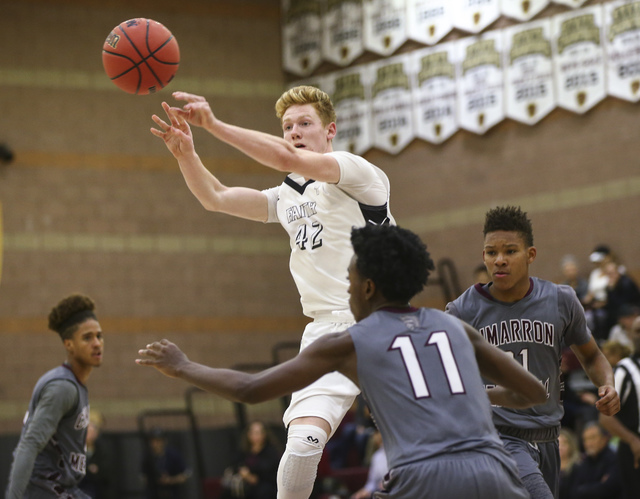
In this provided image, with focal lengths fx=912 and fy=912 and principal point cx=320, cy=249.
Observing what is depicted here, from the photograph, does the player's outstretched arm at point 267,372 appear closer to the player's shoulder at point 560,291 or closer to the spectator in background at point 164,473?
the player's shoulder at point 560,291

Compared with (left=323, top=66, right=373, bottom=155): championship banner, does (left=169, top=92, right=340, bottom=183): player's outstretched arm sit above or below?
below

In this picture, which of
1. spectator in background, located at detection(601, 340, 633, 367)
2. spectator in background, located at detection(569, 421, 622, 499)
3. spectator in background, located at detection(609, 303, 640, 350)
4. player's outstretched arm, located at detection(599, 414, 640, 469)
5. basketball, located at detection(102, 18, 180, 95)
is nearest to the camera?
basketball, located at detection(102, 18, 180, 95)

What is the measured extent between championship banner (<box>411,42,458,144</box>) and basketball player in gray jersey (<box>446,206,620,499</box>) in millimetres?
10478

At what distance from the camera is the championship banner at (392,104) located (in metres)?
15.9

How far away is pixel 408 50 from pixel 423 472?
1338 centimetres

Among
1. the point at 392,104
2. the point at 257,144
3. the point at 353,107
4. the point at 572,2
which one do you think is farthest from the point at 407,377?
the point at 353,107

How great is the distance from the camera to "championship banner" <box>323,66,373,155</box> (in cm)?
1627

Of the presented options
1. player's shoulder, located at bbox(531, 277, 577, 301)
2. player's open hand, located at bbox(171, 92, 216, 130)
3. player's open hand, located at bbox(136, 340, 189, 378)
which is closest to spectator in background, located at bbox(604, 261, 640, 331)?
player's shoulder, located at bbox(531, 277, 577, 301)

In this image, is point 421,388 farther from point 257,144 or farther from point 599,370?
point 599,370

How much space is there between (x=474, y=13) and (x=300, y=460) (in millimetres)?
11847

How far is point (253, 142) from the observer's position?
15.1 feet

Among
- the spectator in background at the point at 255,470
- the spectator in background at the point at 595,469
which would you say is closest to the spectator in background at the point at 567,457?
the spectator in background at the point at 595,469

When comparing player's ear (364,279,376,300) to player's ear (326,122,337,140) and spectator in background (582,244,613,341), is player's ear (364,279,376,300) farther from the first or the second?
spectator in background (582,244,613,341)

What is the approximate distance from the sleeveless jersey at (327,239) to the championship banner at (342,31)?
37.8 ft
